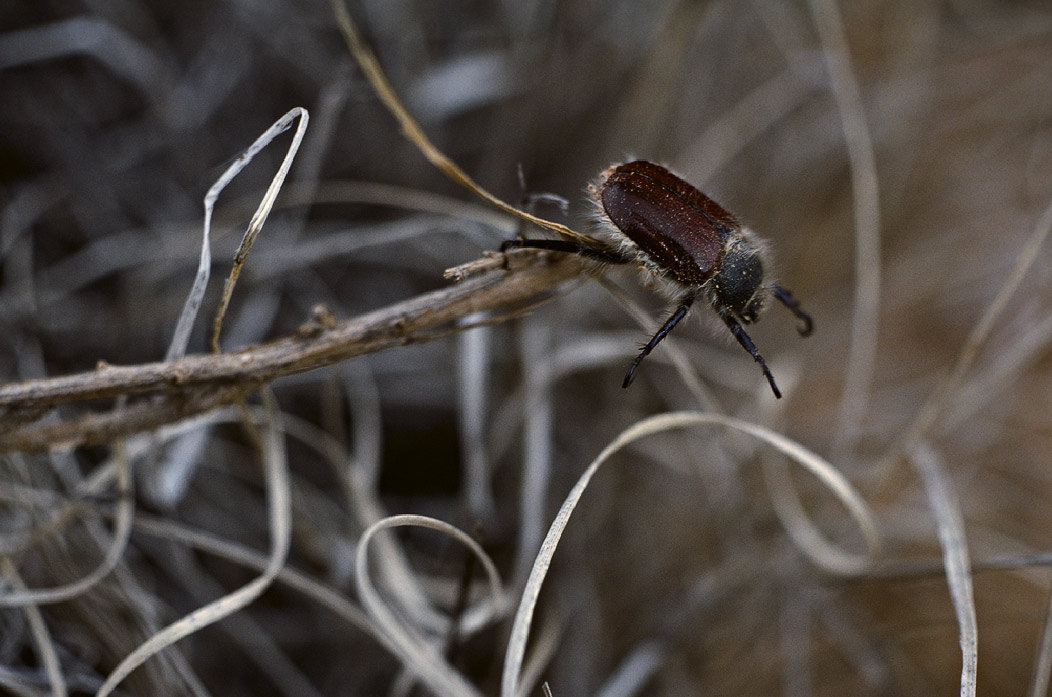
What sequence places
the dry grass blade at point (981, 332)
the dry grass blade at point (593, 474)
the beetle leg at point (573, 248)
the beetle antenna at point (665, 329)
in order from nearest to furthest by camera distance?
the dry grass blade at point (593, 474), the beetle leg at point (573, 248), the beetle antenna at point (665, 329), the dry grass blade at point (981, 332)

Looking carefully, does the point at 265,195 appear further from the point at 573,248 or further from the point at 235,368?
the point at 573,248

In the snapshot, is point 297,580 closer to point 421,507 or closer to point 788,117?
point 421,507

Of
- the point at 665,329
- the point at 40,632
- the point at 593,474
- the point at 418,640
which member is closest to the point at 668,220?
the point at 665,329

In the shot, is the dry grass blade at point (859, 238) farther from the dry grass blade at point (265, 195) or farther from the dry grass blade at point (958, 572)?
the dry grass blade at point (265, 195)

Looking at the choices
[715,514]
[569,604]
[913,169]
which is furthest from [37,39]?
[913,169]

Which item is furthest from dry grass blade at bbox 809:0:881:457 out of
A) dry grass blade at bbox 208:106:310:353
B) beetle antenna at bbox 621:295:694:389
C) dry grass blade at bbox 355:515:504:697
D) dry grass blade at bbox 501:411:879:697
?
dry grass blade at bbox 208:106:310:353

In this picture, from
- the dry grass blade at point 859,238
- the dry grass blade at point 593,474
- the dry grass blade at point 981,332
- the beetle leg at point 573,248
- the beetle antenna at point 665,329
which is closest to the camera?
the dry grass blade at point 593,474

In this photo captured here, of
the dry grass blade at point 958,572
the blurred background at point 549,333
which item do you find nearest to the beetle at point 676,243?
the blurred background at point 549,333
